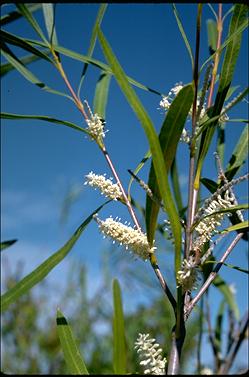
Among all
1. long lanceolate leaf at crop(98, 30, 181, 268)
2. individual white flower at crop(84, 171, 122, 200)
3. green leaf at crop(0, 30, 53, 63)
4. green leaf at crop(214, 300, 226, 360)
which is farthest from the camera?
green leaf at crop(214, 300, 226, 360)

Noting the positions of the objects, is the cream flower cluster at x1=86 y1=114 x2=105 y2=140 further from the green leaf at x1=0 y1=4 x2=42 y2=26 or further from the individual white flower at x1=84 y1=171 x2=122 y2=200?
the green leaf at x1=0 y1=4 x2=42 y2=26

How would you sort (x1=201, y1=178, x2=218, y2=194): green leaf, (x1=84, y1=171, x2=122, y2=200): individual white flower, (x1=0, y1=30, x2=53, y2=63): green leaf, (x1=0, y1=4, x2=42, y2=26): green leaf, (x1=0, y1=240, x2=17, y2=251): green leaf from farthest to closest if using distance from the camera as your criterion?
(x1=0, y1=4, x2=42, y2=26): green leaf → (x1=0, y1=240, x2=17, y2=251): green leaf → (x1=0, y1=30, x2=53, y2=63): green leaf → (x1=201, y1=178, x2=218, y2=194): green leaf → (x1=84, y1=171, x2=122, y2=200): individual white flower

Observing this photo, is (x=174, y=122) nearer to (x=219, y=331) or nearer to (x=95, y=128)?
(x=95, y=128)

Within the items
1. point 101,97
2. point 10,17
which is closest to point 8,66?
point 10,17

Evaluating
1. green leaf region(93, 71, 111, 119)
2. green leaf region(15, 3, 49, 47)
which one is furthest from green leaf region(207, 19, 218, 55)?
green leaf region(15, 3, 49, 47)

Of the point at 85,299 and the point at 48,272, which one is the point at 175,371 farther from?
the point at 85,299

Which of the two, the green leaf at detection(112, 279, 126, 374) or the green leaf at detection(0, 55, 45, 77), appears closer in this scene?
the green leaf at detection(112, 279, 126, 374)

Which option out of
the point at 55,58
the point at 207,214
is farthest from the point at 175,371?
the point at 55,58
